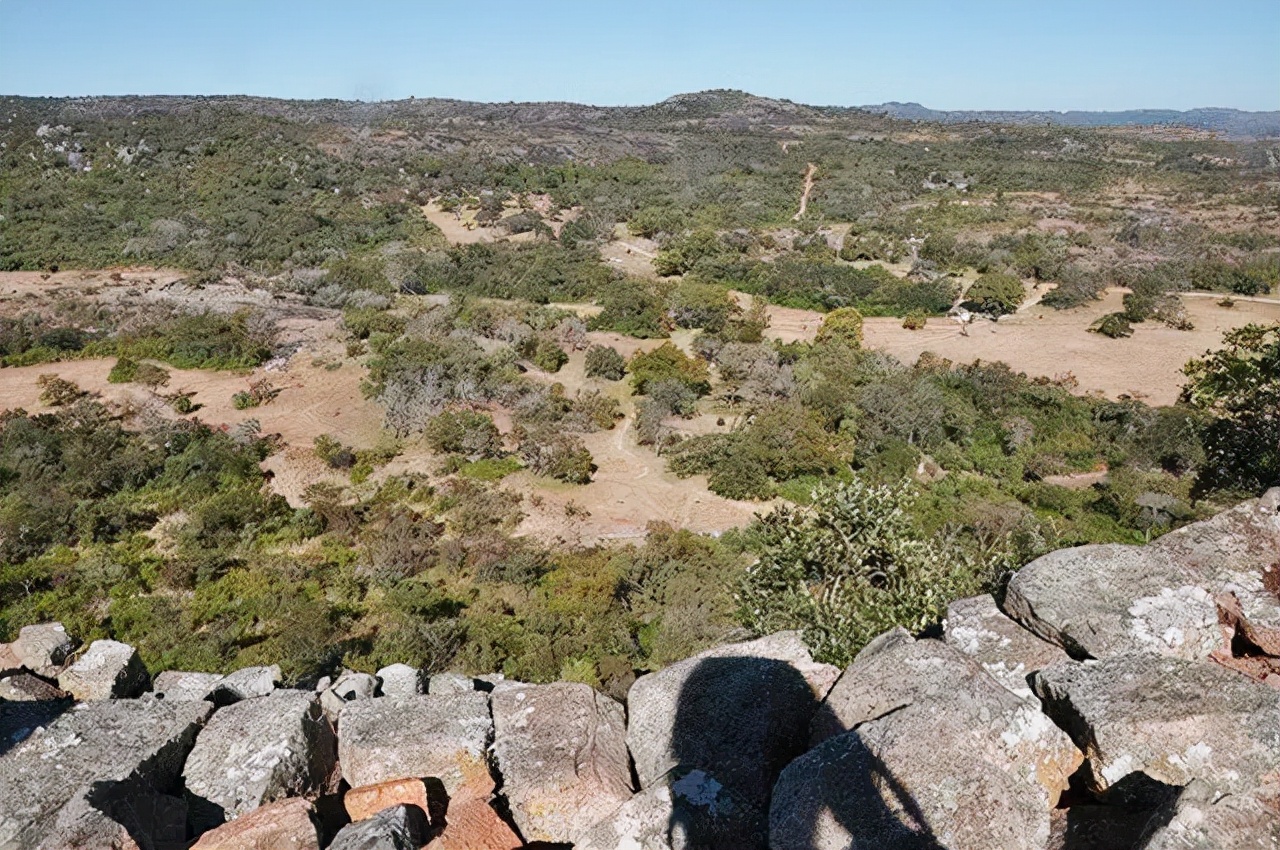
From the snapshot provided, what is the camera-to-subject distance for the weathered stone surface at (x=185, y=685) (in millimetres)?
6941

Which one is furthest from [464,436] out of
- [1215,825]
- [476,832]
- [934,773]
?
[1215,825]

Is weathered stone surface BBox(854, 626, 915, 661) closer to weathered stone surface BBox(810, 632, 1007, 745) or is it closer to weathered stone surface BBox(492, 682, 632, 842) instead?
weathered stone surface BBox(810, 632, 1007, 745)

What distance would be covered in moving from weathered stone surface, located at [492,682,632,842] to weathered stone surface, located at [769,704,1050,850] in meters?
1.29

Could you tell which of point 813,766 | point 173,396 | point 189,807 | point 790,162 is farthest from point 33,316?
point 790,162

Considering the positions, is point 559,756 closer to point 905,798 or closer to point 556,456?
point 905,798

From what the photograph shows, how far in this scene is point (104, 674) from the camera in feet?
23.3

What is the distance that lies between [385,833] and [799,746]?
2.50 m

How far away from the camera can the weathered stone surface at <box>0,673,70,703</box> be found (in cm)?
658

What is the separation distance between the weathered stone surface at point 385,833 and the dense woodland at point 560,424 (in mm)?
3990

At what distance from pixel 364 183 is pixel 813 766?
55.4 m

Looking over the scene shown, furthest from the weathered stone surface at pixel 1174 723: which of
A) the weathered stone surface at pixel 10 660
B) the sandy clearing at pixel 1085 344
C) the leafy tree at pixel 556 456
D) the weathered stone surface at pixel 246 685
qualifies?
the sandy clearing at pixel 1085 344

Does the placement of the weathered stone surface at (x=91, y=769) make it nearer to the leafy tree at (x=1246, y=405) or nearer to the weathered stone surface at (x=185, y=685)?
the weathered stone surface at (x=185, y=685)

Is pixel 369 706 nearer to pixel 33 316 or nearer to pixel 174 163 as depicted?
pixel 33 316

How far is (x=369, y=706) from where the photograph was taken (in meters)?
5.81
